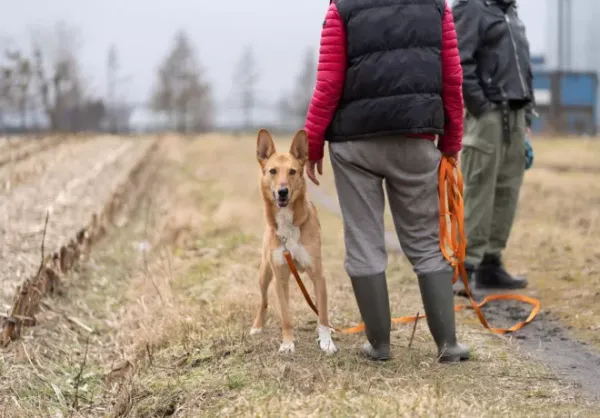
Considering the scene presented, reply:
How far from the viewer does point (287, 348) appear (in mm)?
5105

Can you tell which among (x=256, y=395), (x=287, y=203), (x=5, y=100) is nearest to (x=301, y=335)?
(x=287, y=203)

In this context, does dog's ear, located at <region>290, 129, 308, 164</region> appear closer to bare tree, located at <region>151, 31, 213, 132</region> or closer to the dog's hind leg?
the dog's hind leg

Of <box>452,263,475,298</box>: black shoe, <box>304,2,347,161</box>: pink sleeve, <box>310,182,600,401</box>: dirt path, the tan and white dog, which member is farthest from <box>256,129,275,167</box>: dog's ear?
<box>452,263,475,298</box>: black shoe

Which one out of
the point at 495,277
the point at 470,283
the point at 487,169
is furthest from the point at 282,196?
the point at 495,277

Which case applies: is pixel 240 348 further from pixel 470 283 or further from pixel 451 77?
pixel 470 283

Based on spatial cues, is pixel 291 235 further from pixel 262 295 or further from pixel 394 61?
pixel 394 61

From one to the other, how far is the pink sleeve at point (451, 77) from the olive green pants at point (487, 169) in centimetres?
201

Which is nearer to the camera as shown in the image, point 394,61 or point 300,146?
point 394,61

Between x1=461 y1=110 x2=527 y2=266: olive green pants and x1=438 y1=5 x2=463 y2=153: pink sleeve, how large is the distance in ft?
6.61

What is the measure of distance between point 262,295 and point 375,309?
3.32 feet

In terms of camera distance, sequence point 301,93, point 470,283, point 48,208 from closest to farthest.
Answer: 1. point 470,283
2. point 48,208
3. point 301,93

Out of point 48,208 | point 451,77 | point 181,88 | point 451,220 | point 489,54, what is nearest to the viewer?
point 451,77

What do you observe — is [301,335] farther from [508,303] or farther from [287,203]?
[508,303]

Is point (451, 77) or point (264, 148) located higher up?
point (451, 77)
